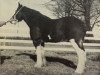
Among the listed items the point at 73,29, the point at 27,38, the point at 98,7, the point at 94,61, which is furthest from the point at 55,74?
the point at 98,7

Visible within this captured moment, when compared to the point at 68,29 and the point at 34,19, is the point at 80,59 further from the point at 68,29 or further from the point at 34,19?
the point at 34,19

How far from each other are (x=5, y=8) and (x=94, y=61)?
7.24 m

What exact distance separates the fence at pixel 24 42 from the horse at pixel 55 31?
346cm

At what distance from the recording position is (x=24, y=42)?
13594 mm

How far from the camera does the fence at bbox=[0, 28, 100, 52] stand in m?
13.8

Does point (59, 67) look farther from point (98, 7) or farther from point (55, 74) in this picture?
point (98, 7)

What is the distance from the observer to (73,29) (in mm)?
9234

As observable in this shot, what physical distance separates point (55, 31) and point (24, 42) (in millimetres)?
4177

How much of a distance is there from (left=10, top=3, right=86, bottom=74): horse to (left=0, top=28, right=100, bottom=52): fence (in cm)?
346

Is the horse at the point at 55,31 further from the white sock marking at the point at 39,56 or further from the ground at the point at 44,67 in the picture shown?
the ground at the point at 44,67

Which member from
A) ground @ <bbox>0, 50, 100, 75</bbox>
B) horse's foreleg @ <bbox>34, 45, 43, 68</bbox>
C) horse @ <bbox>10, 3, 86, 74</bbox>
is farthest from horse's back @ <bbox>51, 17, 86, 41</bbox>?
ground @ <bbox>0, 50, 100, 75</bbox>

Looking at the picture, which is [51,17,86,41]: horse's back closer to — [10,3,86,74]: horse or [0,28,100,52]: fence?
[10,3,86,74]: horse

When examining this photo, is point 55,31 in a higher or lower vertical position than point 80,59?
higher

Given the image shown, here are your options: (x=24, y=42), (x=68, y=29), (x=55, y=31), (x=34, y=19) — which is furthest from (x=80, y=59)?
(x=24, y=42)
